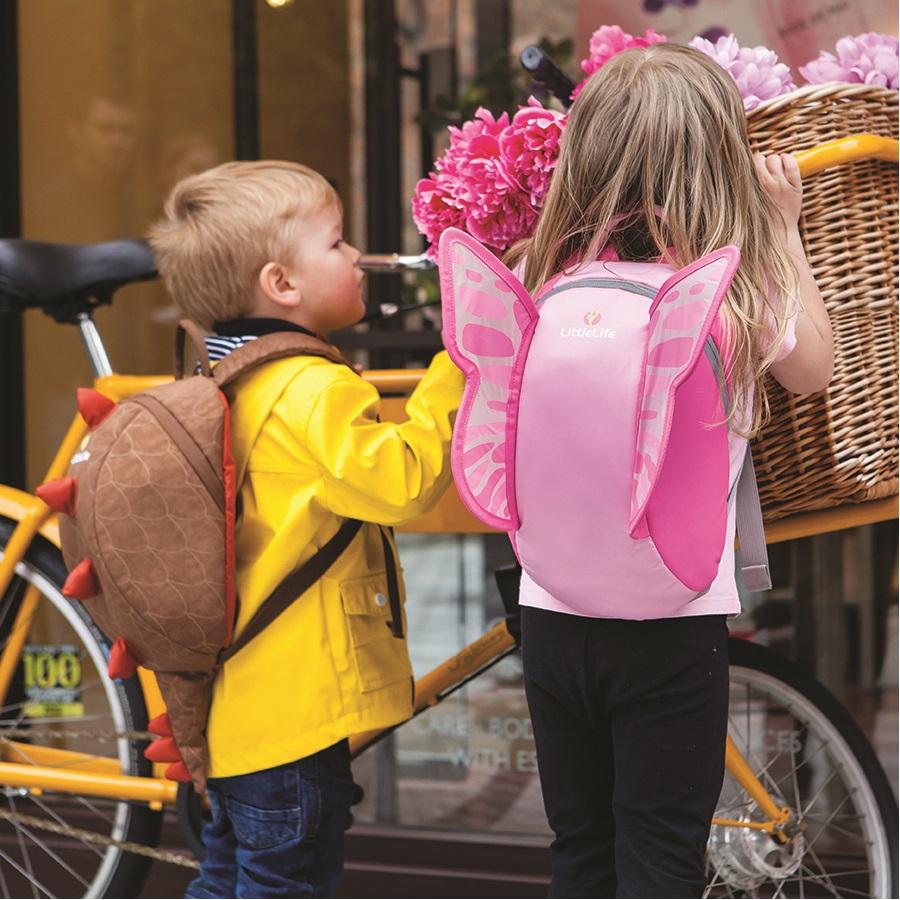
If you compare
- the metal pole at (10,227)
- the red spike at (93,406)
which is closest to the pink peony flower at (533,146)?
the red spike at (93,406)

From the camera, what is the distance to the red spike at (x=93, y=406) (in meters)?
1.73

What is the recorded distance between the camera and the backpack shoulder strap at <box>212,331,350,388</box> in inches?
63.9

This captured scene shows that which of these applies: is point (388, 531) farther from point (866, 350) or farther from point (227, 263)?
point (866, 350)

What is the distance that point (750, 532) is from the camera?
1.41 m

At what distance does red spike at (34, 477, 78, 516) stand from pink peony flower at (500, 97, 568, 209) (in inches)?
28.0

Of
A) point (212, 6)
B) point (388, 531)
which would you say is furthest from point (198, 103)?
point (388, 531)

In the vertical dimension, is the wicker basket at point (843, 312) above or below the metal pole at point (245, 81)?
below

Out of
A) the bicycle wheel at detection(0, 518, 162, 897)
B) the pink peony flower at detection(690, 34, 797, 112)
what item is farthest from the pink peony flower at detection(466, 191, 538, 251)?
the bicycle wheel at detection(0, 518, 162, 897)

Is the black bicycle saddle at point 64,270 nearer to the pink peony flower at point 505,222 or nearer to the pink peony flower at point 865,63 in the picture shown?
the pink peony flower at point 505,222

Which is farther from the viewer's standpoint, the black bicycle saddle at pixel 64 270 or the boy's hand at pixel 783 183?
the black bicycle saddle at pixel 64 270

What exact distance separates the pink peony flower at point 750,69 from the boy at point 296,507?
18.6 inches

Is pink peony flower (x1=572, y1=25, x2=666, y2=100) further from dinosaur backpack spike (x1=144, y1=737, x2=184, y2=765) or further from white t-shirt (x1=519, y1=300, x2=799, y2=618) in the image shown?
dinosaur backpack spike (x1=144, y1=737, x2=184, y2=765)

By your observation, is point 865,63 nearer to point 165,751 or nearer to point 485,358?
point 485,358

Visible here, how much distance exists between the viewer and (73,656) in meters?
3.06
